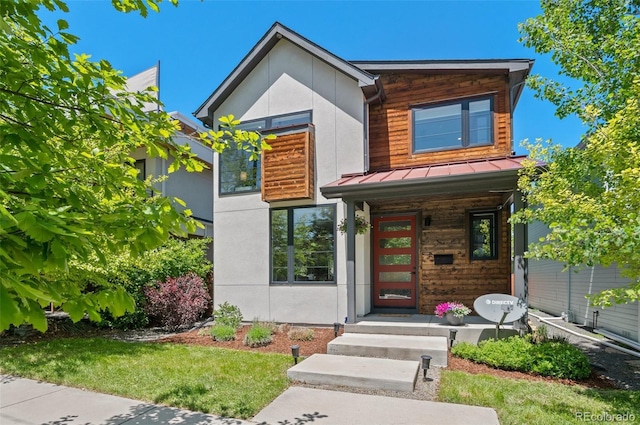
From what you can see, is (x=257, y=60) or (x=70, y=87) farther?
(x=257, y=60)

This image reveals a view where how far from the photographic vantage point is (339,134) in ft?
30.8

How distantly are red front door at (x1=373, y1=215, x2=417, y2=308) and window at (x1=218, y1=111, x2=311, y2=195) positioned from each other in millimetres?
3524

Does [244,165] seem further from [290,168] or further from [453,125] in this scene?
[453,125]

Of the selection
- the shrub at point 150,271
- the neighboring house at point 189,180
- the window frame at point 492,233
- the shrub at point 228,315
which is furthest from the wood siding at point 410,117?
the neighboring house at point 189,180

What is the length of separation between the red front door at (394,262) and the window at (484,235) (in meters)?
1.44

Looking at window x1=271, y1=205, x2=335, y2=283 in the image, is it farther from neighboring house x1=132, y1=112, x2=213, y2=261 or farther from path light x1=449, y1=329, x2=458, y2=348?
neighboring house x1=132, y1=112, x2=213, y2=261

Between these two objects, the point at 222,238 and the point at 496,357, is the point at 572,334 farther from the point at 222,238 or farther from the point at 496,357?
the point at 222,238

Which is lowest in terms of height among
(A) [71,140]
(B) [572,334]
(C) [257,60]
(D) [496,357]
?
(B) [572,334]

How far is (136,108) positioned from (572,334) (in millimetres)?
10863

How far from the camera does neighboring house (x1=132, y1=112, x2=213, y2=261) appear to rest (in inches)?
521

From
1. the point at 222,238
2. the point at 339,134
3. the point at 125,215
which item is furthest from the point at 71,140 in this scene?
the point at 222,238

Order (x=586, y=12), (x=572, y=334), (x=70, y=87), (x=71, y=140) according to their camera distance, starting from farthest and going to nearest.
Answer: (x=572, y=334), (x=586, y=12), (x=71, y=140), (x=70, y=87)

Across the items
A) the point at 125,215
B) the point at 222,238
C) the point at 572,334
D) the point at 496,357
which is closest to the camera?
the point at 125,215

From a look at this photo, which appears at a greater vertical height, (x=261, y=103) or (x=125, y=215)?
A: (x=261, y=103)
